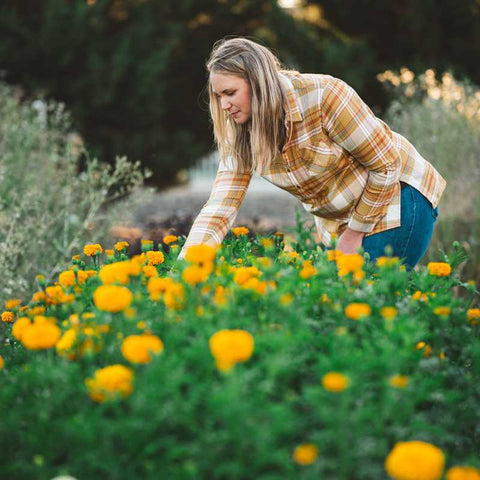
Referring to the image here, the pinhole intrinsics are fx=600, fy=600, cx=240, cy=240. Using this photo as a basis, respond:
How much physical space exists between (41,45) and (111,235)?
3.21 m

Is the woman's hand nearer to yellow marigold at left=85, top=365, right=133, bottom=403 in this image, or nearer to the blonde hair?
the blonde hair

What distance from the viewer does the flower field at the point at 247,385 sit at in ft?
3.46

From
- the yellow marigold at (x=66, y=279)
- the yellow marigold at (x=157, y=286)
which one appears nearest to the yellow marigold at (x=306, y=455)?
the yellow marigold at (x=157, y=286)

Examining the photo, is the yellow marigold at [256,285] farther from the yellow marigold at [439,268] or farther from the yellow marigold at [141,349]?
the yellow marigold at [439,268]

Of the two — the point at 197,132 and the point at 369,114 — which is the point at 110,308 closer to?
the point at 369,114

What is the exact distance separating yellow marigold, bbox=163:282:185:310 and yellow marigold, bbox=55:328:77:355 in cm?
22

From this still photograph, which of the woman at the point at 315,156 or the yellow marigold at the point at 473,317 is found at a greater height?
the woman at the point at 315,156

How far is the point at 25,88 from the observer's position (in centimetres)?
707

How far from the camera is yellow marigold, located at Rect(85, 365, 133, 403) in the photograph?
109cm

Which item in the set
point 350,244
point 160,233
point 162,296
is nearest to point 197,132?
point 160,233

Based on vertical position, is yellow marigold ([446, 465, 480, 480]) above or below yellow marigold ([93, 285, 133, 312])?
below

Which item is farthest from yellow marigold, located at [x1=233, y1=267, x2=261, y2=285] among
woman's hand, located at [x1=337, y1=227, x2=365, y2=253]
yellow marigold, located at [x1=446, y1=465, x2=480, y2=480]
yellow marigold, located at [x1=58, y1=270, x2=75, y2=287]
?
woman's hand, located at [x1=337, y1=227, x2=365, y2=253]

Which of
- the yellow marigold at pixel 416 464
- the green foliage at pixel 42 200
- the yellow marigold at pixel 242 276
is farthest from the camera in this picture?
the green foliage at pixel 42 200

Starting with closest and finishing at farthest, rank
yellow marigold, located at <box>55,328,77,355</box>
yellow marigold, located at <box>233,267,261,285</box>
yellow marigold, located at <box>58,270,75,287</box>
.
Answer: yellow marigold, located at <box>55,328,77,355</box>
yellow marigold, located at <box>233,267,261,285</box>
yellow marigold, located at <box>58,270,75,287</box>
